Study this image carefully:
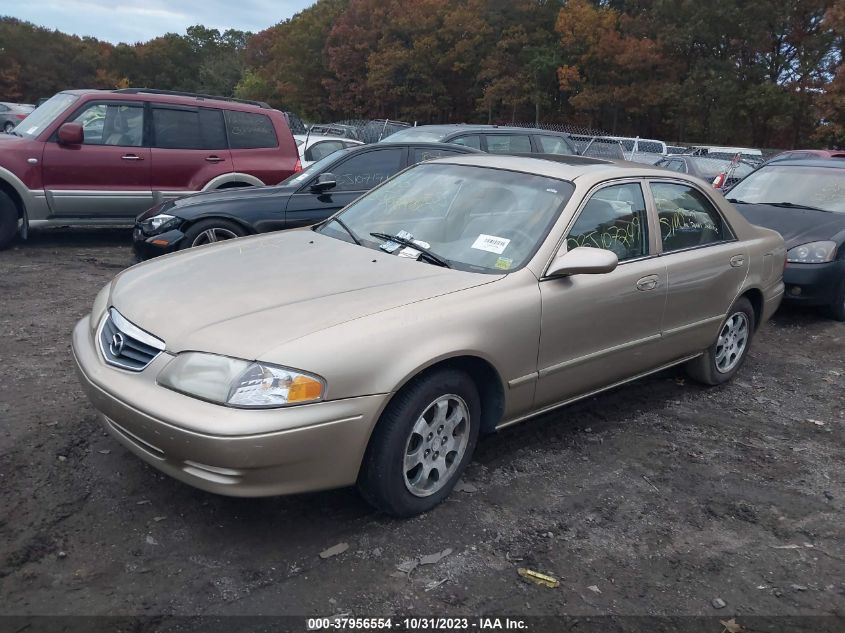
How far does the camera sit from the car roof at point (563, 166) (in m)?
4.38

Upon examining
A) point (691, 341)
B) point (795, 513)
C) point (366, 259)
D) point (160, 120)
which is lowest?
point (795, 513)

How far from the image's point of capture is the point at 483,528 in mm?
3449

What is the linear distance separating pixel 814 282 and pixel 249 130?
6815 mm

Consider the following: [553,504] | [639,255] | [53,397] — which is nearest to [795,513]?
[553,504]

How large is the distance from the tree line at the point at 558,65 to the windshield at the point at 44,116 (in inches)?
1221

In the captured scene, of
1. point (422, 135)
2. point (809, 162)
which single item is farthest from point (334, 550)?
point (422, 135)

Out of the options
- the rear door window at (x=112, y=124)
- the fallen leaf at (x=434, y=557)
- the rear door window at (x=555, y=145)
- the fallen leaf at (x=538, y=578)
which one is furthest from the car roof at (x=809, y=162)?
the rear door window at (x=112, y=124)

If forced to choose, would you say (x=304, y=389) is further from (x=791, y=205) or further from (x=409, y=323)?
(x=791, y=205)

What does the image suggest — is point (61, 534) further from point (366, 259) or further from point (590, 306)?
point (590, 306)

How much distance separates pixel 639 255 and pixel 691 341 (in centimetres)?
89

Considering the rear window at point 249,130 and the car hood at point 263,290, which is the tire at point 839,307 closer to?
the car hood at point 263,290

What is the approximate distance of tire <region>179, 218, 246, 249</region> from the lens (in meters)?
7.08

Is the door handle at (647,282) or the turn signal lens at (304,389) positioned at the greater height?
the door handle at (647,282)

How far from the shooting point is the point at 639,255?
4.52m
